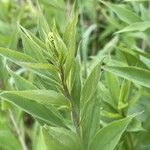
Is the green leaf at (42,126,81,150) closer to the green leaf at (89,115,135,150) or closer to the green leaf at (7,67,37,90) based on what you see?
the green leaf at (89,115,135,150)

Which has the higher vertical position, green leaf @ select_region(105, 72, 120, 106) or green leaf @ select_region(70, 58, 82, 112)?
green leaf @ select_region(70, 58, 82, 112)

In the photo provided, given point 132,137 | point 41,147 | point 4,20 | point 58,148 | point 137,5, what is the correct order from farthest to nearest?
A: point 4,20 < point 137,5 < point 132,137 < point 41,147 < point 58,148

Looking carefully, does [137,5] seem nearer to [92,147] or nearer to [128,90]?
[128,90]

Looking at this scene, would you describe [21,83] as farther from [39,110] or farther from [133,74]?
[133,74]

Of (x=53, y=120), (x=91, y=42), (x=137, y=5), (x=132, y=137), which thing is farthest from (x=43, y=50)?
(x=91, y=42)

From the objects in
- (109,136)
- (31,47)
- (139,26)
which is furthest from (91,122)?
(139,26)

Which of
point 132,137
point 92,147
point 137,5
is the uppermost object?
point 137,5

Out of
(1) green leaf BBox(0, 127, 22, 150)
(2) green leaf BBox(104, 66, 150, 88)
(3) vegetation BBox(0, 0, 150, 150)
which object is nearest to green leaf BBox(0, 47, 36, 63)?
(3) vegetation BBox(0, 0, 150, 150)
